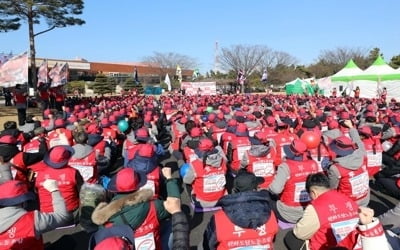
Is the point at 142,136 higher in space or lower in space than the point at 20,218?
higher

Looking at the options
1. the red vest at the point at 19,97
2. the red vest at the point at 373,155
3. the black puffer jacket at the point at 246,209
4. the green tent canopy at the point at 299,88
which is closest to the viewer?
the black puffer jacket at the point at 246,209

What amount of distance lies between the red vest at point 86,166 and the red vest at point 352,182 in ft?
11.8

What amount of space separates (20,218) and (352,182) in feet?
12.7

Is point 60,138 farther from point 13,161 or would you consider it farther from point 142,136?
point 13,161

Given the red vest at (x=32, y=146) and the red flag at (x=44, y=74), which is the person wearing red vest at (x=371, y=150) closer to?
the red vest at (x=32, y=146)

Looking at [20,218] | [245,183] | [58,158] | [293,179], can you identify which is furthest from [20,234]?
[293,179]

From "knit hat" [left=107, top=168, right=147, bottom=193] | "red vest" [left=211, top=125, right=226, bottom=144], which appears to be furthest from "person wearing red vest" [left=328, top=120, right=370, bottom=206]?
"red vest" [left=211, top=125, right=226, bottom=144]

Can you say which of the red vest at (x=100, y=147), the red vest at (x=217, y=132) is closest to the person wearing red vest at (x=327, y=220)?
the red vest at (x=100, y=147)

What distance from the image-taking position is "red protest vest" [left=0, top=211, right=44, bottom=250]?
3.17 metres

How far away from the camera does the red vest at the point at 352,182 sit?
490 cm

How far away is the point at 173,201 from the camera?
2.64 meters

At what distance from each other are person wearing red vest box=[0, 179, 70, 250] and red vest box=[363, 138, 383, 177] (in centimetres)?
543

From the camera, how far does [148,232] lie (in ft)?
10.8

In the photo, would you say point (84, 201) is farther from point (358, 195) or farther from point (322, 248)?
point (358, 195)
